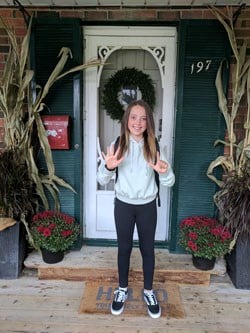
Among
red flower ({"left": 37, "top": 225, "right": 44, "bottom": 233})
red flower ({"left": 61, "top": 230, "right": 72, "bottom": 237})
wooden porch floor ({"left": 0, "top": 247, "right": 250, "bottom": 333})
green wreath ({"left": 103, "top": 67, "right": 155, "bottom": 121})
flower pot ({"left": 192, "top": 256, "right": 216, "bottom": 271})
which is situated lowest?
wooden porch floor ({"left": 0, "top": 247, "right": 250, "bottom": 333})

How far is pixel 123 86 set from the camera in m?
2.83

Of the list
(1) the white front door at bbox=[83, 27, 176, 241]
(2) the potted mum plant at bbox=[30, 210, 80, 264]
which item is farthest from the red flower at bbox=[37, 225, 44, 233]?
(1) the white front door at bbox=[83, 27, 176, 241]

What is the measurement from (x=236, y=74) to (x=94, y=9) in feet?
4.34

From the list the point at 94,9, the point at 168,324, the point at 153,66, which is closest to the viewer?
the point at 168,324

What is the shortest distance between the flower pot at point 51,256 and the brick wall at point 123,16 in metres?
1.75

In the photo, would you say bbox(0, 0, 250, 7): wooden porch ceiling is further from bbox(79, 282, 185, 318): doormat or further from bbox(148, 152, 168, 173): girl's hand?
bbox(79, 282, 185, 318): doormat

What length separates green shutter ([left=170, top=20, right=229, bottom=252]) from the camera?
2586 millimetres

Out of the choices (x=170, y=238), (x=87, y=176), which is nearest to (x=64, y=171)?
(x=87, y=176)

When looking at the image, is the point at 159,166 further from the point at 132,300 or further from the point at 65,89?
the point at 65,89

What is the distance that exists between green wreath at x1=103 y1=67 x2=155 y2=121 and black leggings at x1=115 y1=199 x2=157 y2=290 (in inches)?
41.7

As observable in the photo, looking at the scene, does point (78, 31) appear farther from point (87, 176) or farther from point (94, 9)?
point (87, 176)

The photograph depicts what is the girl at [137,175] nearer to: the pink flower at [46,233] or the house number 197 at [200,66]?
the pink flower at [46,233]

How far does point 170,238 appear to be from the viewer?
2.86 metres

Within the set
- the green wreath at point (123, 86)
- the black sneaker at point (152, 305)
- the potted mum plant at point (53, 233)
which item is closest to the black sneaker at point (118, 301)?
the black sneaker at point (152, 305)
